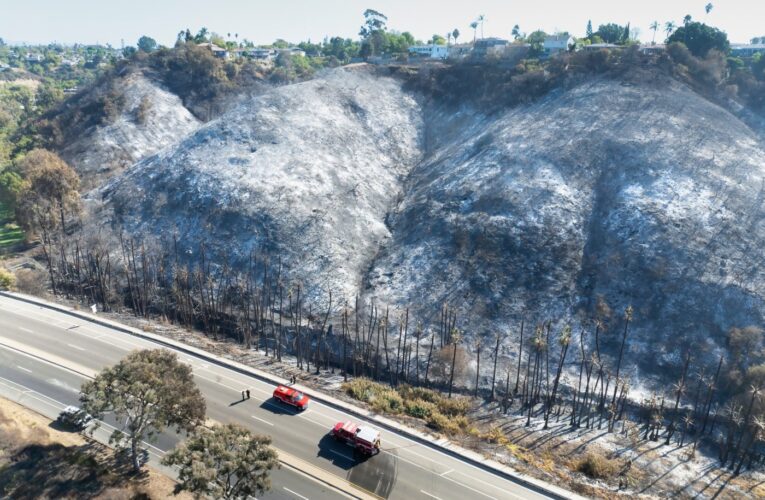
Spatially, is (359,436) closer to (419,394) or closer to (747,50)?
(419,394)

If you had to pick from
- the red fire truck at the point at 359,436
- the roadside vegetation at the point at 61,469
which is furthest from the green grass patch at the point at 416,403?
the roadside vegetation at the point at 61,469

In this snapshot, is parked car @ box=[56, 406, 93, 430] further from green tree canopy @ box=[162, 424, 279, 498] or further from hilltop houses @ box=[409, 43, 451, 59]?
hilltop houses @ box=[409, 43, 451, 59]

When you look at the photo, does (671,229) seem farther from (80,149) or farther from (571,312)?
(80,149)

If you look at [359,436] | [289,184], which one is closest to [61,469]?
[359,436]

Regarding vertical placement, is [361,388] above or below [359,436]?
below

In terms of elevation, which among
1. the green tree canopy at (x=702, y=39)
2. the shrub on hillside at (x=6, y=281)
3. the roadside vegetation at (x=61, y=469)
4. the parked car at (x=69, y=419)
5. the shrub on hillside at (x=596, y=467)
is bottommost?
the shrub on hillside at (x=596, y=467)

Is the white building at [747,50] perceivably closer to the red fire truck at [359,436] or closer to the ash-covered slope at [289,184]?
the ash-covered slope at [289,184]

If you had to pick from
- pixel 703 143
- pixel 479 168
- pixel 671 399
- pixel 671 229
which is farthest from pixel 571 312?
pixel 703 143

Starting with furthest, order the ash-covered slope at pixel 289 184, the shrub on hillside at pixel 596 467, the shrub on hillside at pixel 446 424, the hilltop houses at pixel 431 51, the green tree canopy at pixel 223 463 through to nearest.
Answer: the hilltop houses at pixel 431 51 < the ash-covered slope at pixel 289 184 < the shrub on hillside at pixel 446 424 < the shrub on hillside at pixel 596 467 < the green tree canopy at pixel 223 463
